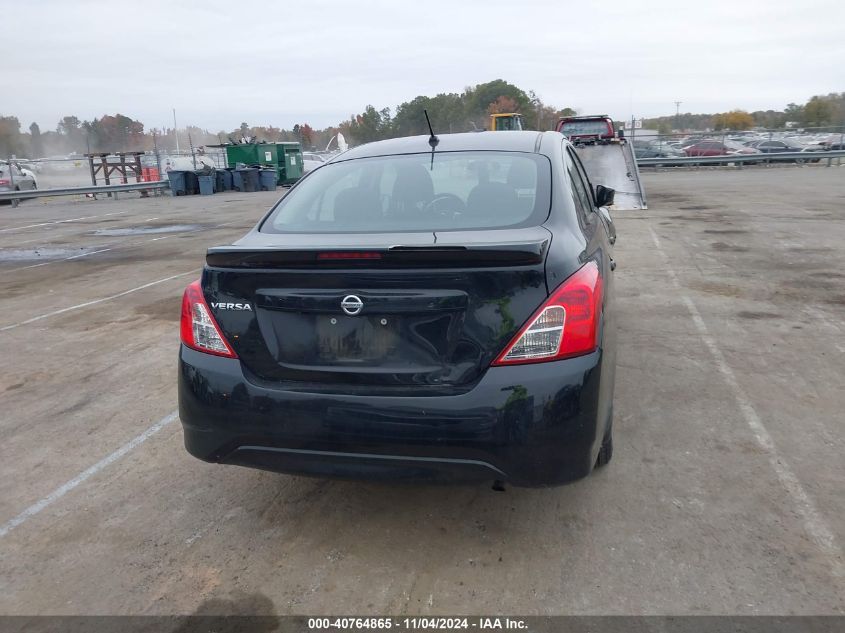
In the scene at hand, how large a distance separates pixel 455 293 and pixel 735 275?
6.68 meters

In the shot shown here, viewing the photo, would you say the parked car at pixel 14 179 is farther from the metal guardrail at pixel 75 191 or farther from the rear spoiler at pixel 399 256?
the rear spoiler at pixel 399 256

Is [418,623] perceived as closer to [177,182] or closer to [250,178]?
[177,182]

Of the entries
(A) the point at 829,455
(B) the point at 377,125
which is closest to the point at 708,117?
(B) the point at 377,125

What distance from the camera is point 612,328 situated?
317 cm

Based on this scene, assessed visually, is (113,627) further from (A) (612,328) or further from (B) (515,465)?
(A) (612,328)

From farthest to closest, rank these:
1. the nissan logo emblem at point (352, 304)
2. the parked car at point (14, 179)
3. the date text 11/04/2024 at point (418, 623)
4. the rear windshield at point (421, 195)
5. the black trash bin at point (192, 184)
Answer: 1. the black trash bin at point (192, 184)
2. the parked car at point (14, 179)
3. the rear windshield at point (421, 195)
4. the nissan logo emblem at point (352, 304)
5. the date text 11/04/2024 at point (418, 623)

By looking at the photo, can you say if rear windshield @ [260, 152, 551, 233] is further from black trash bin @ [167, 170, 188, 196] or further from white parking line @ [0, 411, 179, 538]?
black trash bin @ [167, 170, 188, 196]

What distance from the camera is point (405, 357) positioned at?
2.63 m

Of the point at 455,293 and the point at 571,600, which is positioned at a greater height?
the point at 455,293

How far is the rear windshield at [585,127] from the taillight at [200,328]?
801 inches

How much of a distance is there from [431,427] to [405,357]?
0.95ft

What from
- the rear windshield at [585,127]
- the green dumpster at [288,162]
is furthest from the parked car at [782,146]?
the green dumpster at [288,162]

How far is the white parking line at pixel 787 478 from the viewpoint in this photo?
2799 mm

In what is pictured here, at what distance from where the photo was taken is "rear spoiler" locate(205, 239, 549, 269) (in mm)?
2564
